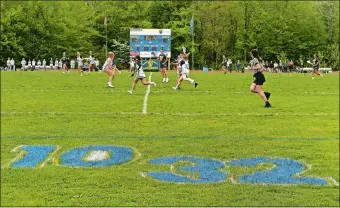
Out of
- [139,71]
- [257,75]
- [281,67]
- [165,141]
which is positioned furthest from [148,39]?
[165,141]

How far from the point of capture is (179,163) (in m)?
8.86

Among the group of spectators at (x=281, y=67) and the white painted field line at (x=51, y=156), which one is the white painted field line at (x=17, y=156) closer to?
the white painted field line at (x=51, y=156)

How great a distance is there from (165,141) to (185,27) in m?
71.8

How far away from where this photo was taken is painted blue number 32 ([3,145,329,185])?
7812 millimetres

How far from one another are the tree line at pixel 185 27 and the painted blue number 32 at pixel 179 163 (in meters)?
71.0

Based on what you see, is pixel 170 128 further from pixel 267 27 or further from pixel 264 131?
pixel 267 27

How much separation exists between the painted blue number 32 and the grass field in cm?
12

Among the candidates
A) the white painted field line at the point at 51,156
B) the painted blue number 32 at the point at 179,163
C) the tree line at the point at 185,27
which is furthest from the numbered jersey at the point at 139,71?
the tree line at the point at 185,27

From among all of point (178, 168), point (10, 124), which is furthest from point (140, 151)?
point (10, 124)

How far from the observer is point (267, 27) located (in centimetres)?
8844

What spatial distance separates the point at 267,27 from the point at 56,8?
35308 millimetres

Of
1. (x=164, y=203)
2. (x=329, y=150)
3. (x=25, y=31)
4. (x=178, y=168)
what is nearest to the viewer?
(x=164, y=203)

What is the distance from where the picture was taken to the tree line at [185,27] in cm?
8331

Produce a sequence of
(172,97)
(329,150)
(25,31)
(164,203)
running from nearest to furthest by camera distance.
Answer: (164,203)
(329,150)
(172,97)
(25,31)
